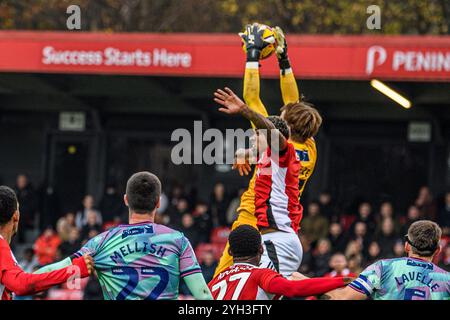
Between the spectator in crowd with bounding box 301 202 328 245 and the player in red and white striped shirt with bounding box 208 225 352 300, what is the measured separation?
9.92 metres

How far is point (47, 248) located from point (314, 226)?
13.7 ft

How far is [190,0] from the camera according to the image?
1131 inches

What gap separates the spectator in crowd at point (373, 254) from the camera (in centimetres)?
1495

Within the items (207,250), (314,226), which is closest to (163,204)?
(207,250)

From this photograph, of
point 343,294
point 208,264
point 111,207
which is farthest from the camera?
point 111,207

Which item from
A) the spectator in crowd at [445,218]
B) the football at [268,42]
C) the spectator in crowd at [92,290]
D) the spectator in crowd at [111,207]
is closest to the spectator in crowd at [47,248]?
the spectator in crowd at [111,207]

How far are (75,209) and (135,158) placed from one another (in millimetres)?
1473

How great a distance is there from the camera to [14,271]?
582 centimetres

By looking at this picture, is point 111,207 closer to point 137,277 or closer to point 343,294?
point 343,294

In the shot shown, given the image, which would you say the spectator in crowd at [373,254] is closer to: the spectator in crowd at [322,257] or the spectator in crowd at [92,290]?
the spectator in crowd at [322,257]

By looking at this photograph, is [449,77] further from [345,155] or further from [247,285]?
[247,285]

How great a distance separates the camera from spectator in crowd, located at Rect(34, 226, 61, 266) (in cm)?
1661
